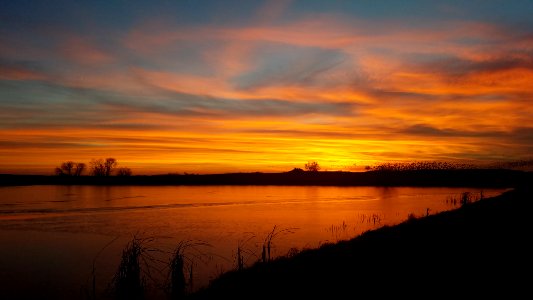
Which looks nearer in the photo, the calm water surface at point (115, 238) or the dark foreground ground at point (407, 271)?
the dark foreground ground at point (407, 271)

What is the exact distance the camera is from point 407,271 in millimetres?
13867

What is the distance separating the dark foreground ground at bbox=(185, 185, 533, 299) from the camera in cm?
1179

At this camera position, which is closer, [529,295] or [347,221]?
[529,295]

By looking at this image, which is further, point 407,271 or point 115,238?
point 115,238

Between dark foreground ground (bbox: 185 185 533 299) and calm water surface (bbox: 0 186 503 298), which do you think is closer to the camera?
dark foreground ground (bbox: 185 185 533 299)

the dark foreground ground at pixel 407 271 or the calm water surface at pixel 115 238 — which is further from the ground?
the dark foreground ground at pixel 407 271

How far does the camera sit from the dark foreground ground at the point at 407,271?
11793 mm

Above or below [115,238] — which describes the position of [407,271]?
above

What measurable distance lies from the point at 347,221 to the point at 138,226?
20177 mm

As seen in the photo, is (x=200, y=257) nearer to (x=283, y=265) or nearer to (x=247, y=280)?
(x=283, y=265)

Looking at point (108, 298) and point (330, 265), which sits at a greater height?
point (330, 265)

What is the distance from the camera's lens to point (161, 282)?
19.6 metres

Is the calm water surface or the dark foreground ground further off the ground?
the dark foreground ground

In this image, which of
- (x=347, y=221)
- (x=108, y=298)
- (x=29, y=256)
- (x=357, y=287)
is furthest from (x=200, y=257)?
(x=347, y=221)
